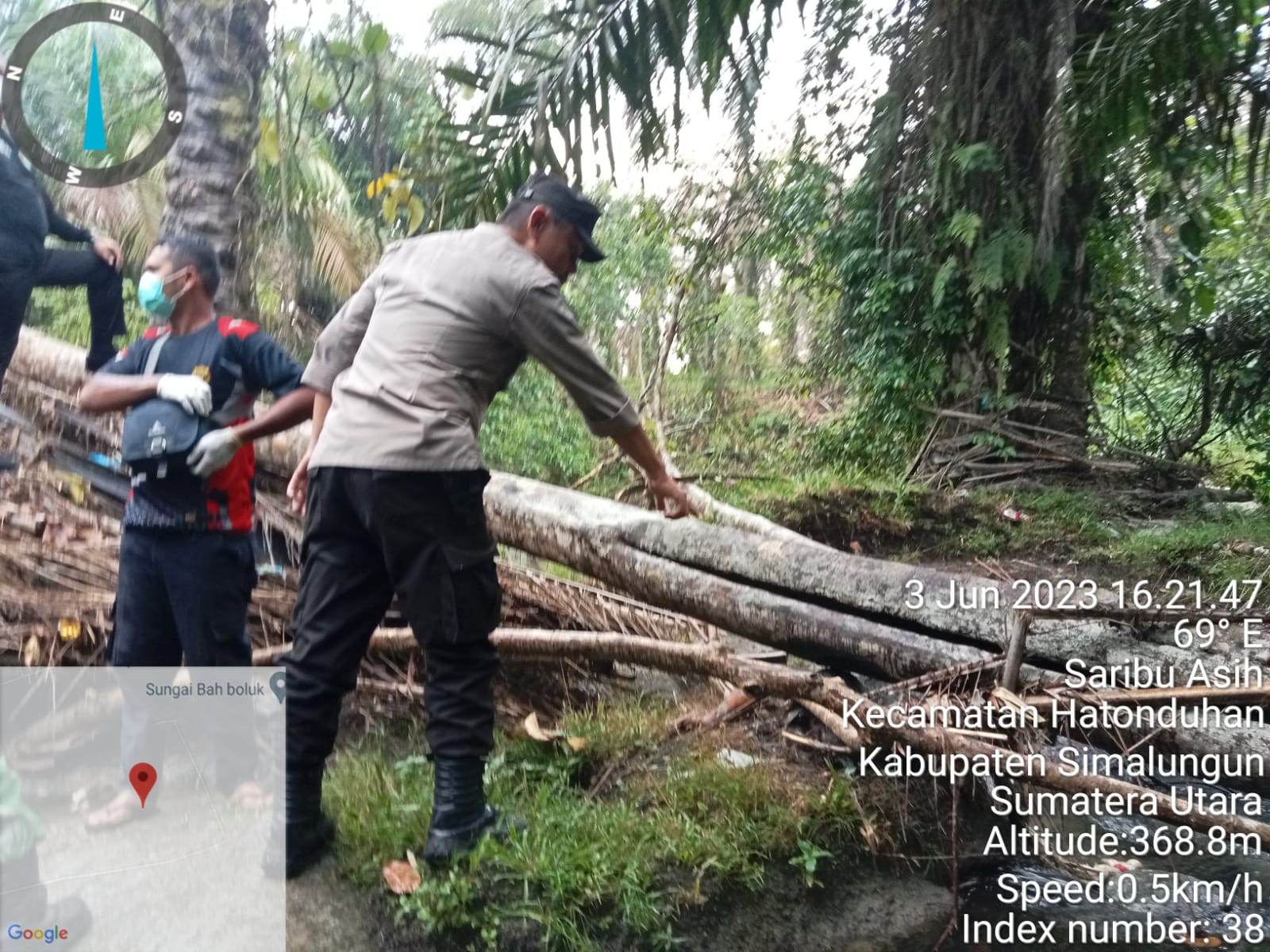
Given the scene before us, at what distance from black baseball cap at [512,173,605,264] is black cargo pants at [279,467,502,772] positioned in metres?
0.42

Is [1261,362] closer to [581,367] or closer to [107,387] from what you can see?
[581,367]

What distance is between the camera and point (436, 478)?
1189mm

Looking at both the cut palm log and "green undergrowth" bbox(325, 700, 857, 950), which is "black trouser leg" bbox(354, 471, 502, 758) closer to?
"green undergrowth" bbox(325, 700, 857, 950)

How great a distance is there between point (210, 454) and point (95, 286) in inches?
21.0

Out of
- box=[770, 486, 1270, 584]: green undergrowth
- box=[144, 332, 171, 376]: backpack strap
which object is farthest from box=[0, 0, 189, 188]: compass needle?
box=[770, 486, 1270, 584]: green undergrowth

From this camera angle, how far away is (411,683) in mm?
1828

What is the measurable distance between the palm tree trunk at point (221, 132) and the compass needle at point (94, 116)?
13 cm

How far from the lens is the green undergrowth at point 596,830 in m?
1.19

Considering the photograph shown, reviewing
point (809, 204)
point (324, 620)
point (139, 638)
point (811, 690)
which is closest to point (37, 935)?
point (139, 638)

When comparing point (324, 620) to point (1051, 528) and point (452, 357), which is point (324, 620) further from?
point (1051, 528)

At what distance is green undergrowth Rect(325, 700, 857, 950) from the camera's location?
3.91 feet

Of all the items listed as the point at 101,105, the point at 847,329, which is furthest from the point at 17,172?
the point at 847,329

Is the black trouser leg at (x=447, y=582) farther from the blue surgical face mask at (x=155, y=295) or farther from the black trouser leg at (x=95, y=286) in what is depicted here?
the black trouser leg at (x=95, y=286)

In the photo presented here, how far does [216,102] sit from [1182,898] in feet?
7.56
